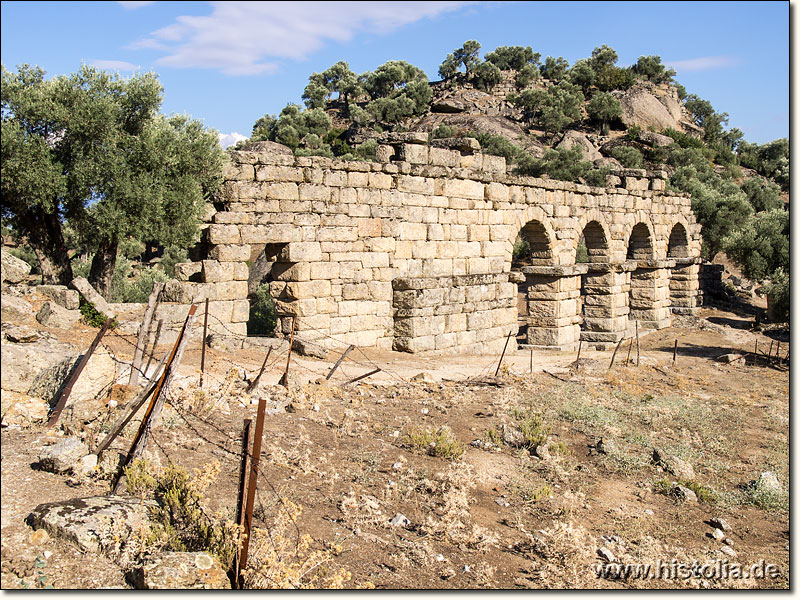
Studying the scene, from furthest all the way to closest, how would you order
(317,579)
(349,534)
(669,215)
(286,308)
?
(669,215), (286,308), (349,534), (317,579)

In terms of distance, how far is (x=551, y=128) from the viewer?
50500mm

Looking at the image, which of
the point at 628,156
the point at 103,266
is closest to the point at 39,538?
the point at 103,266

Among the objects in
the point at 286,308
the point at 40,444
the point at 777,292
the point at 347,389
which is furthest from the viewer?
the point at 777,292

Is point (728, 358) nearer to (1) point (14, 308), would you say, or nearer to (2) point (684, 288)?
(2) point (684, 288)

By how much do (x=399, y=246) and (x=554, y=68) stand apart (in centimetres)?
5928

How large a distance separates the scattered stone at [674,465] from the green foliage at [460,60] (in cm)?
6281

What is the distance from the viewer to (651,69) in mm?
63656

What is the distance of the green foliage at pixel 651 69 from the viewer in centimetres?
6353

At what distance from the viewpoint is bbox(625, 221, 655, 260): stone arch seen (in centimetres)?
2117

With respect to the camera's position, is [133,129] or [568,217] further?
[568,217]

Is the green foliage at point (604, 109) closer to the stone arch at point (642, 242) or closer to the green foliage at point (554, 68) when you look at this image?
the green foliage at point (554, 68)

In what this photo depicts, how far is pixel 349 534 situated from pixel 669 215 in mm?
20168

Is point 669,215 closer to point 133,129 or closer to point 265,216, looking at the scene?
point 265,216

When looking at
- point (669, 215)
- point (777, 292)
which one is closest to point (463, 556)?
point (777, 292)
